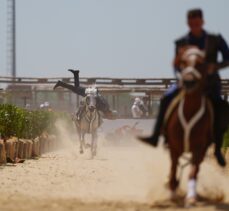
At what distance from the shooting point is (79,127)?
88.2 feet

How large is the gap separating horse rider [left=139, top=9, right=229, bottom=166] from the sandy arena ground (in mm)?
1044

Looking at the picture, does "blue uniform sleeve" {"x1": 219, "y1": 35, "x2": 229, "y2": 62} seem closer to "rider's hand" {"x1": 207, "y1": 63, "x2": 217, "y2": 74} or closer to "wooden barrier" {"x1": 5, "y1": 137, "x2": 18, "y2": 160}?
"rider's hand" {"x1": 207, "y1": 63, "x2": 217, "y2": 74}

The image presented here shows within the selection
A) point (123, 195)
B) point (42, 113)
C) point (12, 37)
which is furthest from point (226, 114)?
point (12, 37)

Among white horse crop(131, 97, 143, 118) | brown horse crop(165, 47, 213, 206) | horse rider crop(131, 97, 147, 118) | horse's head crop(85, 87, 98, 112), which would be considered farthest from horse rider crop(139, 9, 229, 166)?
white horse crop(131, 97, 143, 118)

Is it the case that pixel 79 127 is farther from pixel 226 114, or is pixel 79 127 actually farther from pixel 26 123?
pixel 226 114

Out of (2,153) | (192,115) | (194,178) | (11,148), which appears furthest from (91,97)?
(192,115)

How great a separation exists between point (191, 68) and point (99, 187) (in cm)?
478

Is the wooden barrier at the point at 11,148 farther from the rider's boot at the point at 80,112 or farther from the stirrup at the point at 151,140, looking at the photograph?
the stirrup at the point at 151,140

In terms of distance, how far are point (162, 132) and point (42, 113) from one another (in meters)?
22.2

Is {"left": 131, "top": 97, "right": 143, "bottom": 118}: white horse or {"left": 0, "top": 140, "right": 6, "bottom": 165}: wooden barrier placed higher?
{"left": 131, "top": 97, "right": 143, "bottom": 118}: white horse

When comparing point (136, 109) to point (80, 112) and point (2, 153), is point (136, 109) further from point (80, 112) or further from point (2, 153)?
point (2, 153)

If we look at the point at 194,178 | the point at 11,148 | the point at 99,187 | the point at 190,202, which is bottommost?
the point at 99,187

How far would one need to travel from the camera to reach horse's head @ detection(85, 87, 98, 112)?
24.6 m

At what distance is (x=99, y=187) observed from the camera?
13609 mm
